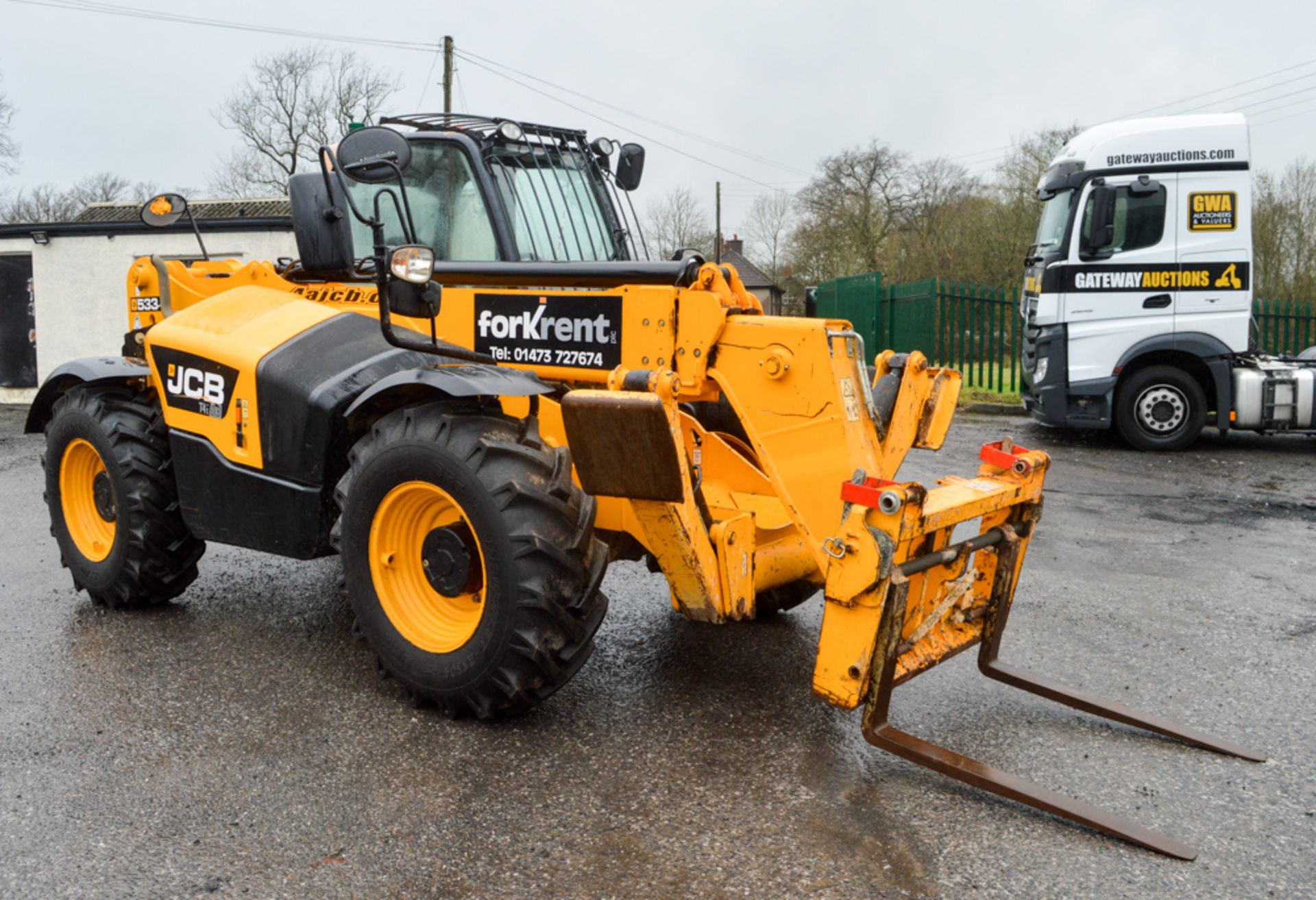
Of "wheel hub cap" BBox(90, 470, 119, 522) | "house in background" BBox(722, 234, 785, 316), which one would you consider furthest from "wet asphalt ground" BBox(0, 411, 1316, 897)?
"house in background" BBox(722, 234, 785, 316)

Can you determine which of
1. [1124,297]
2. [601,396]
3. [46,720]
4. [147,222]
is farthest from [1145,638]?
[1124,297]

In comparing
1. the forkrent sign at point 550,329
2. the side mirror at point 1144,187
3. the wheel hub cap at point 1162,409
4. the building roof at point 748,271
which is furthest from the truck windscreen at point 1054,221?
the building roof at point 748,271

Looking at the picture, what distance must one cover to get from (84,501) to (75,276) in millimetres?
15108

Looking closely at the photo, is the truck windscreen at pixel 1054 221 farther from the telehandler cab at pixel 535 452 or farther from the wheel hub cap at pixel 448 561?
the wheel hub cap at pixel 448 561

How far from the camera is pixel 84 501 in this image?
582 cm

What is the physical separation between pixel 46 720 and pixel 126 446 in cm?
157

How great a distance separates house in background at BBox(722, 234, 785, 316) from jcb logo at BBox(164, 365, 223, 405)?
30105 mm

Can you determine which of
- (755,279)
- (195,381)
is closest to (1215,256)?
(195,381)

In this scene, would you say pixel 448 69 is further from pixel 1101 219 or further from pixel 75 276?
pixel 1101 219

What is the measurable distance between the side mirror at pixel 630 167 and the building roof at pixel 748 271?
123 ft

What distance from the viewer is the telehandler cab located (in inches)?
145

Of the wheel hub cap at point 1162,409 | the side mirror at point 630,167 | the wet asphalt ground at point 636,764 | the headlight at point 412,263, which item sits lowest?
the wet asphalt ground at point 636,764

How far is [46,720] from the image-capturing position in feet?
13.8

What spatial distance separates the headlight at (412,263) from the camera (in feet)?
13.1
